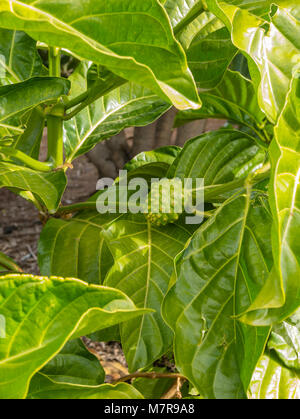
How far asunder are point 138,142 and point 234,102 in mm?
1380

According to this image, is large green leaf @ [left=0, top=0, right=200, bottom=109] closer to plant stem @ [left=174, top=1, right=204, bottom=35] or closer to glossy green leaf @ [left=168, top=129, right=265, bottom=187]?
plant stem @ [left=174, top=1, right=204, bottom=35]

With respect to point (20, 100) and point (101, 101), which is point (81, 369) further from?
point (101, 101)

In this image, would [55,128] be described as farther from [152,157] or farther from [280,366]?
[280,366]

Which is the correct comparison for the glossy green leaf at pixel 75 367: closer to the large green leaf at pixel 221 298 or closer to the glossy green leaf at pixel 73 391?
the glossy green leaf at pixel 73 391

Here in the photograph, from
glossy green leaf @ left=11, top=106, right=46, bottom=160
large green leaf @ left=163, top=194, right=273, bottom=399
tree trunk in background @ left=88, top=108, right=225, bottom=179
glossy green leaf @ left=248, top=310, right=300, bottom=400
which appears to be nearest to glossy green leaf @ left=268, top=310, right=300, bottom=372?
glossy green leaf @ left=248, top=310, right=300, bottom=400

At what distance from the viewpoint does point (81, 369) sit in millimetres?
708

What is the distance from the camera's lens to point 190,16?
68cm

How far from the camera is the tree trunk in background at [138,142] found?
222 centimetres

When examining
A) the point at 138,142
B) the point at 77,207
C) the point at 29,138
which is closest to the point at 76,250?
the point at 77,207

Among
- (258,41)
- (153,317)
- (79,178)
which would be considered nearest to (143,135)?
(79,178)

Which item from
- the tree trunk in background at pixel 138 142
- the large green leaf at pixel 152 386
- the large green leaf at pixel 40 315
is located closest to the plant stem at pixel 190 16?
the large green leaf at pixel 40 315

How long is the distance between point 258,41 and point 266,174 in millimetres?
197

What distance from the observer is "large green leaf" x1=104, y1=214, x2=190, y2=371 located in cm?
75

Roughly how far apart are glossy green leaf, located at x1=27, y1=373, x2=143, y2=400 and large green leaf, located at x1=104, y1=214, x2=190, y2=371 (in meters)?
0.11
